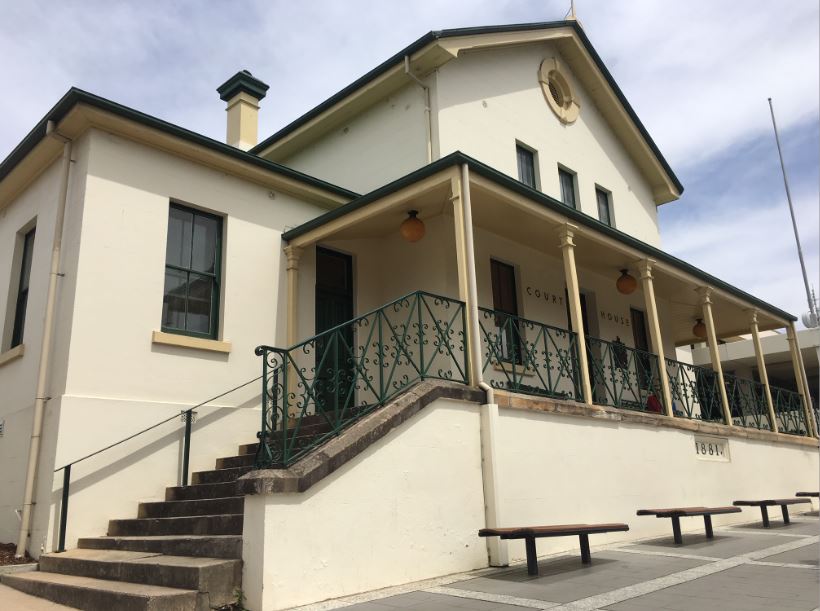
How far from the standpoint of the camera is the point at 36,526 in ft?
23.0

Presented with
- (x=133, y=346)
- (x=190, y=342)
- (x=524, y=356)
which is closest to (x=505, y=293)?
(x=524, y=356)

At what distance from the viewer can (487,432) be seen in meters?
7.32

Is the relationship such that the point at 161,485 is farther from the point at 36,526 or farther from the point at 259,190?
the point at 259,190

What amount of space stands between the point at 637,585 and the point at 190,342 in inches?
218

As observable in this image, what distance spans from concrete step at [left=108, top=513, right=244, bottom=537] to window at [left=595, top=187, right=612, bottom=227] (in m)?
10.9

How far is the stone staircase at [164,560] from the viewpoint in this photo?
16.1 ft

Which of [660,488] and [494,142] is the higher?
[494,142]

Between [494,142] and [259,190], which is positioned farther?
[494,142]

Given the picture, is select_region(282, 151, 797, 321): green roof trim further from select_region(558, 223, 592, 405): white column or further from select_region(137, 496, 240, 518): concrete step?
select_region(137, 496, 240, 518): concrete step

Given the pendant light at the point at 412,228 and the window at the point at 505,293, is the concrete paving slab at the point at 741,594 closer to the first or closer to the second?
the window at the point at 505,293

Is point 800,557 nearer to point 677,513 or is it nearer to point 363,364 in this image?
point 677,513

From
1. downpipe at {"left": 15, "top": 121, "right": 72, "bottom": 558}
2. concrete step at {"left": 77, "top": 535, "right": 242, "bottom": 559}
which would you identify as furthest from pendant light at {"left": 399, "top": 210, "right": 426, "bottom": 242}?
concrete step at {"left": 77, "top": 535, "right": 242, "bottom": 559}

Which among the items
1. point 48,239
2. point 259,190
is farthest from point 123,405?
point 259,190

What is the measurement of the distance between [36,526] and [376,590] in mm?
3762
